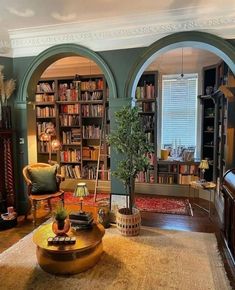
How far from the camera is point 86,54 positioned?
367 cm

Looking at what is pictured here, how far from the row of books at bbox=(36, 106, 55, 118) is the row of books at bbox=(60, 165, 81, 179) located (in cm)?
122

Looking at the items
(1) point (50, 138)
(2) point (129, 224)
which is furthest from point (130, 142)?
(1) point (50, 138)

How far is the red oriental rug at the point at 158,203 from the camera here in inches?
168

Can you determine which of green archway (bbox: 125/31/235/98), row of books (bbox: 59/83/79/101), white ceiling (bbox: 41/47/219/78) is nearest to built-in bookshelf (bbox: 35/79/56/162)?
row of books (bbox: 59/83/79/101)

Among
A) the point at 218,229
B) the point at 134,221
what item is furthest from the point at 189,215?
the point at 134,221

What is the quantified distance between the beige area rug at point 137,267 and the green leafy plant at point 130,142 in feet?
2.91

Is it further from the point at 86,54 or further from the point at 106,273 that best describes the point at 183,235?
the point at 86,54

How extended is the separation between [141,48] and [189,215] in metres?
2.71

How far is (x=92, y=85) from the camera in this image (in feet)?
17.6

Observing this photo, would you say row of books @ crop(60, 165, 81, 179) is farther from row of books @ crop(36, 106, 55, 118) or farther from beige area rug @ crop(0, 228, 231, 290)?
beige area rug @ crop(0, 228, 231, 290)

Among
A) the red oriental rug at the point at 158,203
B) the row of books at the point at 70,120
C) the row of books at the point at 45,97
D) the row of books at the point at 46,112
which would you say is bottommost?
the red oriental rug at the point at 158,203

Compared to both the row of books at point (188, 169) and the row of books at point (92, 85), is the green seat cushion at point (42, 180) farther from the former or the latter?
the row of books at point (188, 169)

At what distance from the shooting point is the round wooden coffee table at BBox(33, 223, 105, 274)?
2.36m

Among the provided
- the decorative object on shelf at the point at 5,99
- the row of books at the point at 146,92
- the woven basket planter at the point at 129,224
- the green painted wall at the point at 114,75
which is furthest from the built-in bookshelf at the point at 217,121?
the decorative object on shelf at the point at 5,99
